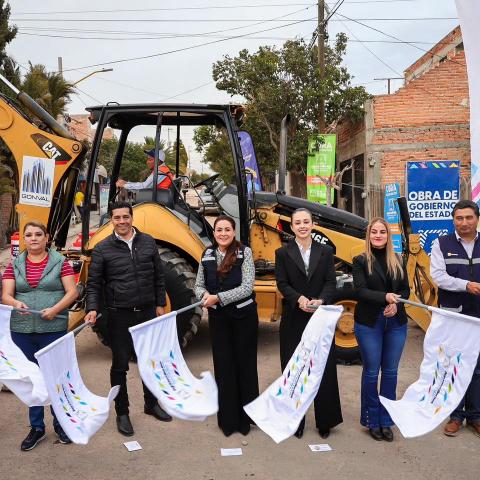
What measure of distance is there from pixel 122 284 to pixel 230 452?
146cm

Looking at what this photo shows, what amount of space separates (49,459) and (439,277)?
3115 mm

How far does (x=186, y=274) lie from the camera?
5.41m

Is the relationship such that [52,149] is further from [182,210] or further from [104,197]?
[104,197]

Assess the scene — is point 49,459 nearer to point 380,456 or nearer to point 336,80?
point 380,456

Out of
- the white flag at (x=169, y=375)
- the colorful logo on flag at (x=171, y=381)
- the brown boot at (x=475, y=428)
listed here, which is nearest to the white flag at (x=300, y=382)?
the white flag at (x=169, y=375)

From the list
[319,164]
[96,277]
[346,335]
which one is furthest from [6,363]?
[319,164]

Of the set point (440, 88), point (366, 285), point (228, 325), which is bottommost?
point (228, 325)

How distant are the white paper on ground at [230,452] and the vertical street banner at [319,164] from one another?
44.4 ft

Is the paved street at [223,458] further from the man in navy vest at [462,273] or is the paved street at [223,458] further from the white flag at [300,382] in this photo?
the white flag at [300,382]

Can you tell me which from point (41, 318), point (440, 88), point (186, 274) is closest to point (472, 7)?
point (186, 274)

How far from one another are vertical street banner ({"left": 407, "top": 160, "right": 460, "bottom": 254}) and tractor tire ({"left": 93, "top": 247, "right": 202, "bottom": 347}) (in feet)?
15.5

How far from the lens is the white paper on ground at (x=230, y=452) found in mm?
3695

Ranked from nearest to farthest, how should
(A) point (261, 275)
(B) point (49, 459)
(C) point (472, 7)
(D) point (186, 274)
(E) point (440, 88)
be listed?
(B) point (49, 459) → (C) point (472, 7) → (D) point (186, 274) → (A) point (261, 275) → (E) point (440, 88)

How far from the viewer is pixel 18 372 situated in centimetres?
351
